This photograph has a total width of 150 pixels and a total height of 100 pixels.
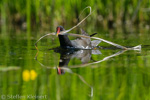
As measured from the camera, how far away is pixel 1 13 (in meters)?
13.5

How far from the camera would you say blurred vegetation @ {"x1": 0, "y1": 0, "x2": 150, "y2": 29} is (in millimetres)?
11812

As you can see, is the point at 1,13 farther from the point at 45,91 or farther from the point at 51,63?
the point at 45,91

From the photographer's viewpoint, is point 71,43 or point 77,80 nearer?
point 77,80

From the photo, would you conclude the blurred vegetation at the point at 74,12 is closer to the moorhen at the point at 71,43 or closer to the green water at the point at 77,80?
the moorhen at the point at 71,43

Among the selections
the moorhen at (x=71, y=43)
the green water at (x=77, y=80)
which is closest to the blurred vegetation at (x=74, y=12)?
the moorhen at (x=71, y=43)

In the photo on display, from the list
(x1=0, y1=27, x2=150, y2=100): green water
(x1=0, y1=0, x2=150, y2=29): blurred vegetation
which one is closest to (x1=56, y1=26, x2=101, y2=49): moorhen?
(x1=0, y1=27, x2=150, y2=100): green water

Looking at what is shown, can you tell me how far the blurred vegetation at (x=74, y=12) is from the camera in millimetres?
11812

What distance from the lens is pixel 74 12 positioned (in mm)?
12305

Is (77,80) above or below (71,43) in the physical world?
below

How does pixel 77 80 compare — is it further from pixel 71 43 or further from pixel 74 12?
pixel 74 12

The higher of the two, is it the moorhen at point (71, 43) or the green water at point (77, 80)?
the moorhen at point (71, 43)

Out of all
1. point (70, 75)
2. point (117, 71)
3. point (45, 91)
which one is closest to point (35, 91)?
point (45, 91)

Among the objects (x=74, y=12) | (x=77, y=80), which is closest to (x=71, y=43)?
(x=77, y=80)

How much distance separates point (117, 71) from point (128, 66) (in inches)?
15.6
